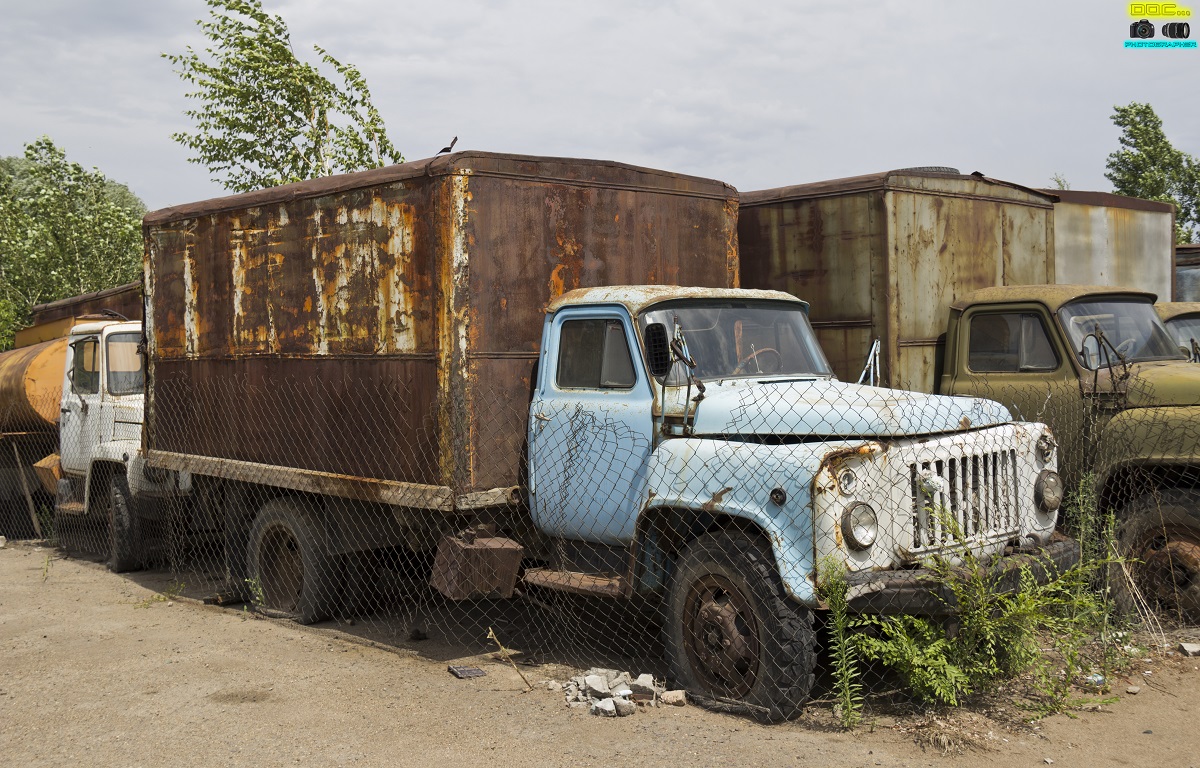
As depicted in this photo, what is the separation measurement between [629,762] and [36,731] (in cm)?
307

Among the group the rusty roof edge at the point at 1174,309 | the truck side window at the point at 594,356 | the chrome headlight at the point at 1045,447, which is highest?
the rusty roof edge at the point at 1174,309

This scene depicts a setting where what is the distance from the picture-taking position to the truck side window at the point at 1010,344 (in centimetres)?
726

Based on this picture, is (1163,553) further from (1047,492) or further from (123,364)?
(123,364)

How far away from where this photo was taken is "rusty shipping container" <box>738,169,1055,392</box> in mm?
8047

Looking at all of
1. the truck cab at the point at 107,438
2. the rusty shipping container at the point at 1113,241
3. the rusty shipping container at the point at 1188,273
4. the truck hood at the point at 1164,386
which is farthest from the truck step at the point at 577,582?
the rusty shipping container at the point at 1188,273

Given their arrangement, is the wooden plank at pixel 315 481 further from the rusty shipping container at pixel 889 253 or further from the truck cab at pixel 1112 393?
the truck cab at pixel 1112 393

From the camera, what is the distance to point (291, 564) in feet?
27.1

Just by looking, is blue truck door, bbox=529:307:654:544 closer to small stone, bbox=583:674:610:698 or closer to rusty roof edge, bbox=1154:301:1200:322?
small stone, bbox=583:674:610:698

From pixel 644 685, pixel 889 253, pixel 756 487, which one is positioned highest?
pixel 889 253

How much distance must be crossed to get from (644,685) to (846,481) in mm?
1599

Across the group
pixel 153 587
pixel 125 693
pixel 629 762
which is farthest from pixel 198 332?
pixel 629 762

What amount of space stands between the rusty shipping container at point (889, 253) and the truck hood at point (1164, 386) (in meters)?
1.53

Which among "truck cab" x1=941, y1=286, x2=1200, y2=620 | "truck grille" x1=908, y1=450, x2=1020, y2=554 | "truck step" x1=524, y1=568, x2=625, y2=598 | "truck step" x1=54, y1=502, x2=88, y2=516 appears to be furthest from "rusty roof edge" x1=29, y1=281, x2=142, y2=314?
"truck grille" x1=908, y1=450, x2=1020, y2=554

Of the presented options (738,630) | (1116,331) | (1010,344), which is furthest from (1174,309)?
(738,630)
